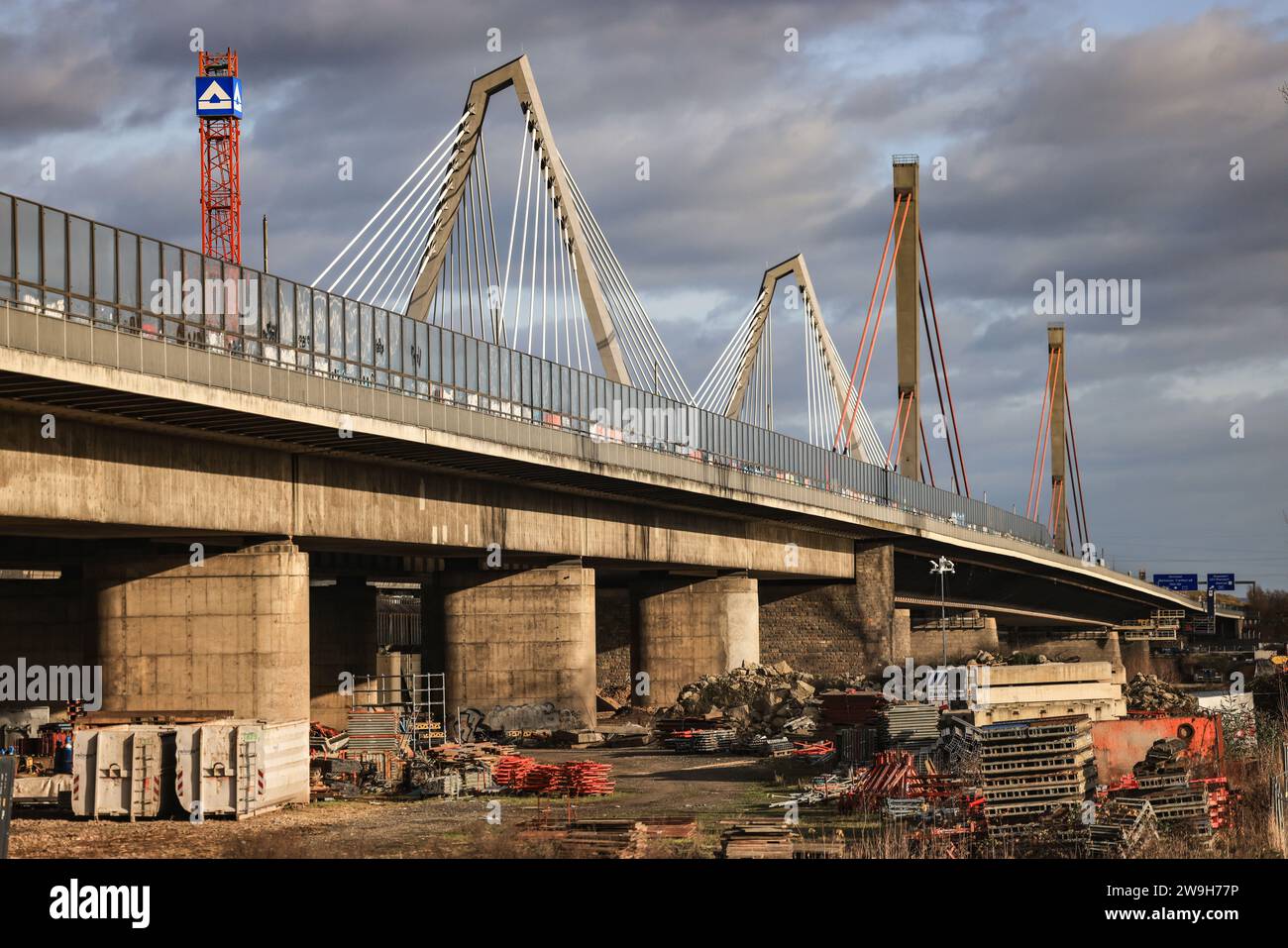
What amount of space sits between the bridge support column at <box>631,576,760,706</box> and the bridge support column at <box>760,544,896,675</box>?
9.30 m

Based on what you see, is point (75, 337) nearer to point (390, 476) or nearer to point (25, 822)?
point (25, 822)

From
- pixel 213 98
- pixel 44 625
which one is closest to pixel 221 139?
pixel 213 98

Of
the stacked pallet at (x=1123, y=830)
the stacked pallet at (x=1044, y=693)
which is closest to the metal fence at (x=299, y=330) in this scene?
the stacked pallet at (x=1044, y=693)

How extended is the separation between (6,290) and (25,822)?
9.43 metres

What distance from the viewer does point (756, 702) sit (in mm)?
51406

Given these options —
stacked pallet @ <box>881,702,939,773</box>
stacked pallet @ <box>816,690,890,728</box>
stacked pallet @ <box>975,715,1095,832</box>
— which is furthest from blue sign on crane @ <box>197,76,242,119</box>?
stacked pallet @ <box>975,715,1095,832</box>

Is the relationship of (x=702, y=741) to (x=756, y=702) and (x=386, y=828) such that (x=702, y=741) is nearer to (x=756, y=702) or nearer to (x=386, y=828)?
(x=756, y=702)

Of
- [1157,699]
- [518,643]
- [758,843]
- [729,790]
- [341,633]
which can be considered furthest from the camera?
[341,633]

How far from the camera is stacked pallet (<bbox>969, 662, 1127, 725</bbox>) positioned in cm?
3234

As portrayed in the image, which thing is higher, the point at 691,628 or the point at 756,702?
the point at 691,628

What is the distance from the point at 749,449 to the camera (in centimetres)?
6334

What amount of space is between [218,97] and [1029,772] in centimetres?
8359

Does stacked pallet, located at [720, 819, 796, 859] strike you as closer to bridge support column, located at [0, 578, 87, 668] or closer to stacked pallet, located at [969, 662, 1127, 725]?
stacked pallet, located at [969, 662, 1127, 725]
